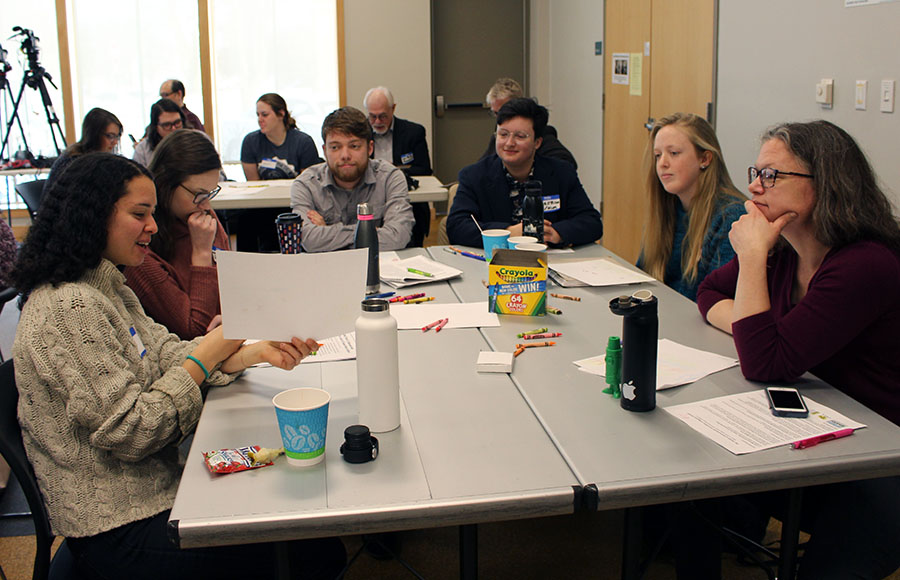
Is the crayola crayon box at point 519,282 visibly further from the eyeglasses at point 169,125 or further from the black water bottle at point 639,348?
the eyeglasses at point 169,125

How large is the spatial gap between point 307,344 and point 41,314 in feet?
1.55

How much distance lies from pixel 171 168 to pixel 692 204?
1.64 m

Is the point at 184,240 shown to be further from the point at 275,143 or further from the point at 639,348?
the point at 275,143

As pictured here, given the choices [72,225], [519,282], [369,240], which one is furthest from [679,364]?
[72,225]

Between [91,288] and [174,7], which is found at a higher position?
[174,7]

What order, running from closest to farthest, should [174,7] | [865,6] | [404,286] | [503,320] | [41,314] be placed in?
[41,314], [503,320], [404,286], [865,6], [174,7]

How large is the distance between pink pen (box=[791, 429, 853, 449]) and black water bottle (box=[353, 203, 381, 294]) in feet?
4.50

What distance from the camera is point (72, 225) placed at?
150 centimetres

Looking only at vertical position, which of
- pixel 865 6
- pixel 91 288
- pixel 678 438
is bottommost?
pixel 678 438

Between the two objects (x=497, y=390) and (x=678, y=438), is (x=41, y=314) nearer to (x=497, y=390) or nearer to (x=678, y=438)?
(x=497, y=390)

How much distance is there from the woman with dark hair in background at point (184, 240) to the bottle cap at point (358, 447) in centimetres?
92

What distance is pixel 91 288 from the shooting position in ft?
A: 4.90

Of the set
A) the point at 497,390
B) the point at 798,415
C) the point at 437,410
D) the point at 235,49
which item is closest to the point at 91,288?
the point at 437,410

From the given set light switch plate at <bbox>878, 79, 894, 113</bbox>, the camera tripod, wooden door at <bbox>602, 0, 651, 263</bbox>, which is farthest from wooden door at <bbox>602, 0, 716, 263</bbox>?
the camera tripod
